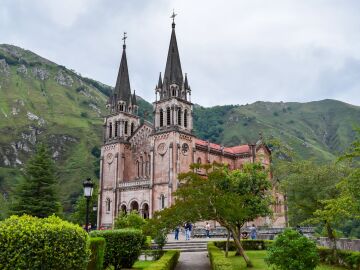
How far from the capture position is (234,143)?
14388 cm

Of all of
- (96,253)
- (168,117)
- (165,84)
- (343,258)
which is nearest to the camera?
(96,253)

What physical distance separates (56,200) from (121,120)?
1427cm

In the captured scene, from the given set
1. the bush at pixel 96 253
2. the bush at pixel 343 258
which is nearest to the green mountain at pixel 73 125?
the bush at pixel 343 258

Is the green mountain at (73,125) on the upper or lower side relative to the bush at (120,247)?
upper

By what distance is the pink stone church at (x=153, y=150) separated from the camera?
4962 cm

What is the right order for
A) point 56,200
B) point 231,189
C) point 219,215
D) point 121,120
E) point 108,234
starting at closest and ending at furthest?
point 108,234, point 219,215, point 231,189, point 56,200, point 121,120

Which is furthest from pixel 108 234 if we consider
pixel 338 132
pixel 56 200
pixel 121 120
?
pixel 338 132

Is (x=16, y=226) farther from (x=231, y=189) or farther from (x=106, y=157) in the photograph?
(x=106, y=157)

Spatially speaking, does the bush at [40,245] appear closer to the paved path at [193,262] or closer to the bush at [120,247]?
the bush at [120,247]

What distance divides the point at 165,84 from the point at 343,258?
36.5 metres

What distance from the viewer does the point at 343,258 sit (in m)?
20.6

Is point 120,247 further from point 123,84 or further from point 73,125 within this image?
point 73,125

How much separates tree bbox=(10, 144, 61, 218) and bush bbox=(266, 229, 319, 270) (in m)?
39.2

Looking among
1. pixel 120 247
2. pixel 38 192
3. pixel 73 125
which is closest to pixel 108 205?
pixel 38 192
